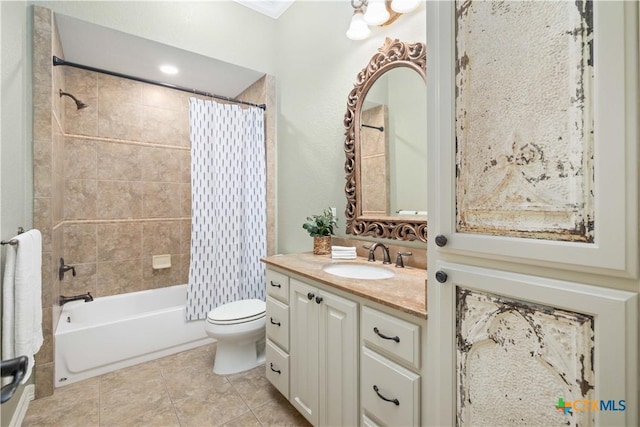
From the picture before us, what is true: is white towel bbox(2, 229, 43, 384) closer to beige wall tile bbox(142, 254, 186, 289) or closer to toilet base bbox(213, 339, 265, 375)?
toilet base bbox(213, 339, 265, 375)

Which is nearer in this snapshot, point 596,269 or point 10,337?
point 596,269

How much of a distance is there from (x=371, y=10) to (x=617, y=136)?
1.54m

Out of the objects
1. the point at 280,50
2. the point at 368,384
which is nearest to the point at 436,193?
the point at 368,384

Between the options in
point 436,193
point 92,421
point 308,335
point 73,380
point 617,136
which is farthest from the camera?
point 73,380

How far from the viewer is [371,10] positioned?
1.66 meters

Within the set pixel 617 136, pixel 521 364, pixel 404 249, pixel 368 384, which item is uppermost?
pixel 617 136

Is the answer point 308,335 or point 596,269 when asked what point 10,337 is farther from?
point 596,269

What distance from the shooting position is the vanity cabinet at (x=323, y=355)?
1235 millimetres

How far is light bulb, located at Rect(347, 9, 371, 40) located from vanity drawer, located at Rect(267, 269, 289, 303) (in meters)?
1.55

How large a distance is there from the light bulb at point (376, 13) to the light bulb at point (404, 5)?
73 millimetres

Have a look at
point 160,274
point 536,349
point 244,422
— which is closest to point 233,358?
point 244,422

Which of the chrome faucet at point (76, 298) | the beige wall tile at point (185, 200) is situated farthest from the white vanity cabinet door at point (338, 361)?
the beige wall tile at point (185, 200)

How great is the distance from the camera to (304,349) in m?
1.50

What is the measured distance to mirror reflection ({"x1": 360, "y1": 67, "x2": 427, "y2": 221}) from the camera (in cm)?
157
